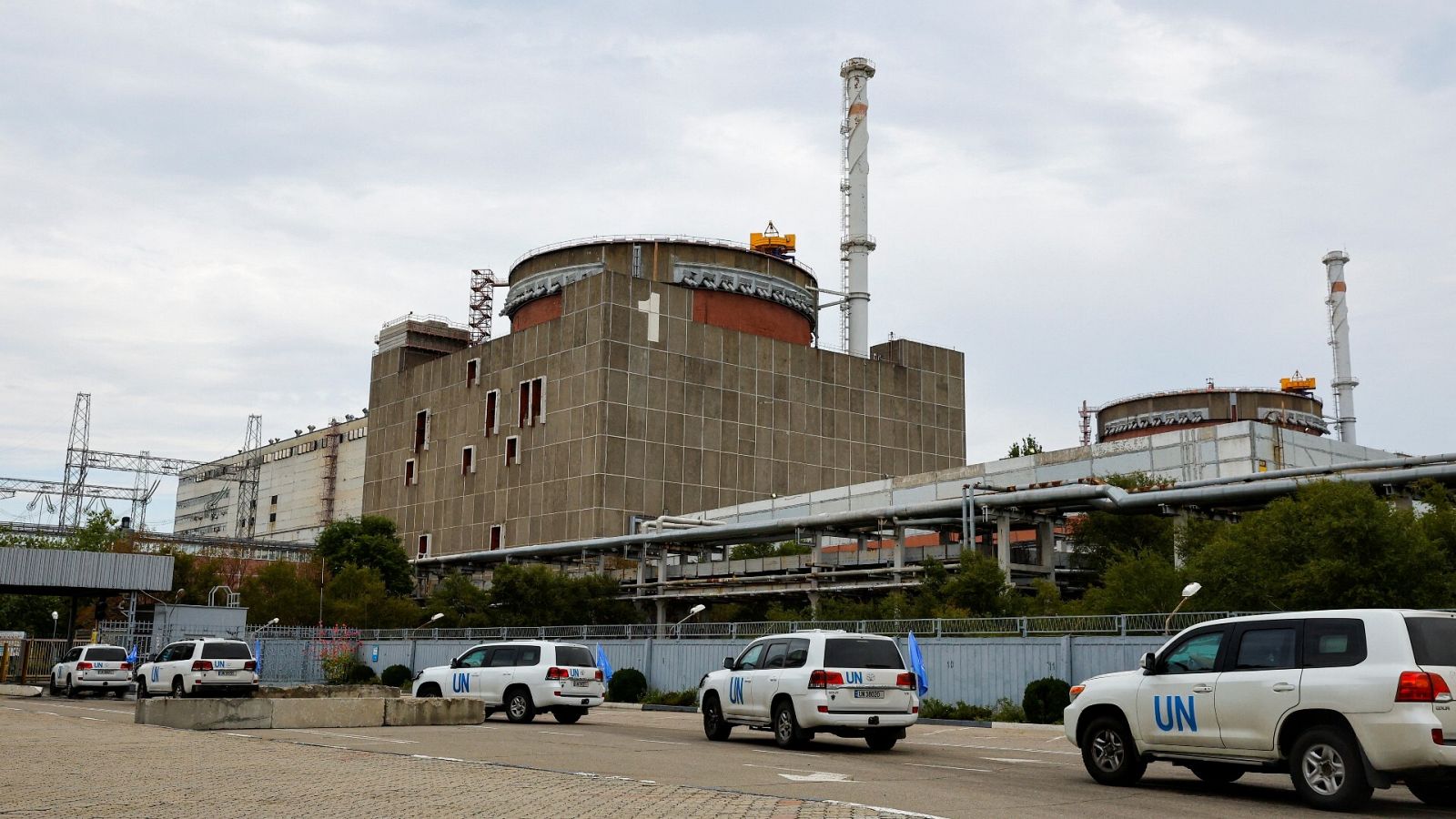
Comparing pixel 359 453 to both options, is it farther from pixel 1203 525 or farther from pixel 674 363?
pixel 1203 525

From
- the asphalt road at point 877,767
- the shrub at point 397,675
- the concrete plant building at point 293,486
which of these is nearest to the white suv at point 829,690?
the asphalt road at point 877,767

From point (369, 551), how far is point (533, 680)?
6010 cm

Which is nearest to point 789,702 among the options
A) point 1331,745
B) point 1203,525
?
point 1331,745

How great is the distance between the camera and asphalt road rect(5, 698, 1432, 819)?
42.4 feet

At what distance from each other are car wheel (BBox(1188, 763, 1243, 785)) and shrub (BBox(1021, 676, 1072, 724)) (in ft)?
40.4

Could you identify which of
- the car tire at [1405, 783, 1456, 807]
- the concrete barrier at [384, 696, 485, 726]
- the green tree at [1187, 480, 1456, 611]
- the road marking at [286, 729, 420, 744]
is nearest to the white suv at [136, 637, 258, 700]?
the concrete barrier at [384, 696, 485, 726]

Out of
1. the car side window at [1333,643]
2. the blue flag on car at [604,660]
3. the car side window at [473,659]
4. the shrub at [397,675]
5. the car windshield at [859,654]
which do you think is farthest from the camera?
the shrub at [397,675]

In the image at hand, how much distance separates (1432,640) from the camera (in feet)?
40.8

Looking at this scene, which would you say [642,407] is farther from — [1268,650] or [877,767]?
[1268,650]

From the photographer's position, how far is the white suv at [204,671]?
34188mm

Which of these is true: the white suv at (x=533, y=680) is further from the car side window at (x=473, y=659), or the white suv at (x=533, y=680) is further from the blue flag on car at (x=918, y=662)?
the blue flag on car at (x=918, y=662)

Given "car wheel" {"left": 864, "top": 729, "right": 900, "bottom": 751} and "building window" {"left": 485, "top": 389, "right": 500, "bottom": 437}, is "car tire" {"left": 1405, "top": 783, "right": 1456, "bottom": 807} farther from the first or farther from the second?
"building window" {"left": 485, "top": 389, "right": 500, "bottom": 437}

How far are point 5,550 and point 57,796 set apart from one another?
3854cm

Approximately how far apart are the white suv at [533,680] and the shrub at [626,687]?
403 inches
